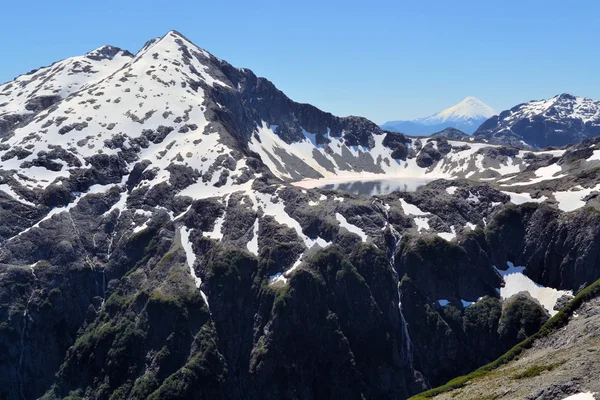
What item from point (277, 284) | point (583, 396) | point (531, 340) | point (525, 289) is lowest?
point (583, 396)

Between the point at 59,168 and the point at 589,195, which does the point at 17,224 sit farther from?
the point at 589,195

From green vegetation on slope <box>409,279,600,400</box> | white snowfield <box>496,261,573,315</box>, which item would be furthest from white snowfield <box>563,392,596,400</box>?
white snowfield <box>496,261,573,315</box>

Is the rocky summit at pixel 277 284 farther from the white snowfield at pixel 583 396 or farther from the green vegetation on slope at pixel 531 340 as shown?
→ the white snowfield at pixel 583 396

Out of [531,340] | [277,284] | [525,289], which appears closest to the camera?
[531,340]

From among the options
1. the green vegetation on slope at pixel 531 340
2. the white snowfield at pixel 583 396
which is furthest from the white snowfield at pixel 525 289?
the white snowfield at pixel 583 396

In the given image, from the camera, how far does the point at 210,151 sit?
183 meters

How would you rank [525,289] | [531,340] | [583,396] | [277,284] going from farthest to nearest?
[525,289], [277,284], [531,340], [583,396]

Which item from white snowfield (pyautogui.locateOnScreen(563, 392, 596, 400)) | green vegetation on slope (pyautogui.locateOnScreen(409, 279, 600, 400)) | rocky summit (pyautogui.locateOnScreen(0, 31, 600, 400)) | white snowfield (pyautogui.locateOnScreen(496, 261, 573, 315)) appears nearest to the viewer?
white snowfield (pyautogui.locateOnScreen(563, 392, 596, 400))

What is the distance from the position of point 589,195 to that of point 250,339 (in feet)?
321

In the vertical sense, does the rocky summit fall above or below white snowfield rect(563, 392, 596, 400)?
above

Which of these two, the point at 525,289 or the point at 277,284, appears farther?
the point at 525,289

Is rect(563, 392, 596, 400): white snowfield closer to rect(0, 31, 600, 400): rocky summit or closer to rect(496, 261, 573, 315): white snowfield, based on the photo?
rect(0, 31, 600, 400): rocky summit

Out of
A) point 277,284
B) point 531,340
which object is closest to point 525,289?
point 531,340

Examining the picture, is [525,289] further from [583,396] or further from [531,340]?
[583,396]
